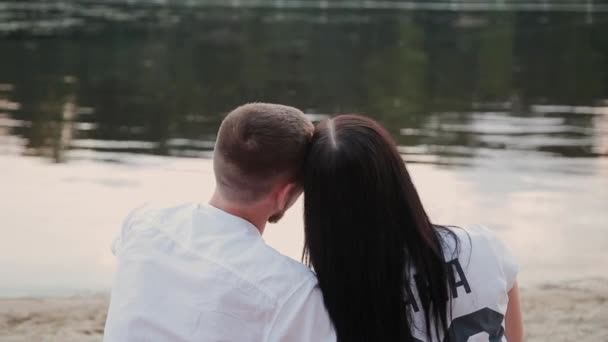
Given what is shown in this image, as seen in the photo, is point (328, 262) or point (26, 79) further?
point (26, 79)

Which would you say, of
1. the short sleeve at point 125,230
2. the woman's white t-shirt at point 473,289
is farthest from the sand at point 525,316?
the woman's white t-shirt at point 473,289

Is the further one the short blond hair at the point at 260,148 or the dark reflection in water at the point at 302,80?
the dark reflection in water at the point at 302,80

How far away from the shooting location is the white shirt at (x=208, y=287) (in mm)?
2170

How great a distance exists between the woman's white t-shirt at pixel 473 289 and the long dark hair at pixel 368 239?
0.02 meters

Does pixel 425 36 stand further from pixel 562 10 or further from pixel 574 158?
pixel 574 158

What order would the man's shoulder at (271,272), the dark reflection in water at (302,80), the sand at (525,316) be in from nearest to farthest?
the man's shoulder at (271,272) < the sand at (525,316) < the dark reflection in water at (302,80)

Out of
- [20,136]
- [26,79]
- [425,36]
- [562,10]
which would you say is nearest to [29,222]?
[20,136]

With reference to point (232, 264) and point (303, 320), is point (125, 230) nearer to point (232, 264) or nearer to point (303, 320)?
point (232, 264)

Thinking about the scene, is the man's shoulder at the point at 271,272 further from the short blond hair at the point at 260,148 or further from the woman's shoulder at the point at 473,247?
the woman's shoulder at the point at 473,247

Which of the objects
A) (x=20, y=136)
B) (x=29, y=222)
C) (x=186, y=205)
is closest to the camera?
(x=186, y=205)

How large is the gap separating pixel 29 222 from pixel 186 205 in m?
5.19

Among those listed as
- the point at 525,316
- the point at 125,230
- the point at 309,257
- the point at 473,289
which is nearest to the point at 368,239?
the point at 309,257

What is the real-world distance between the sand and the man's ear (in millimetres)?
2714

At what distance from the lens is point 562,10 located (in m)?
35.6
